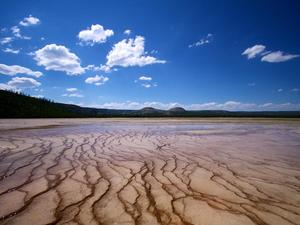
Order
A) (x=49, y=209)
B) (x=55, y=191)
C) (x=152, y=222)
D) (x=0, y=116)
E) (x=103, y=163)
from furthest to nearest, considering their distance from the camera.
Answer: (x=0, y=116), (x=103, y=163), (x=55, y=191), (x=49, y=209), (x=152, y=222)

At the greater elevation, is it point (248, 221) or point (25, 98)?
point (25, 98)

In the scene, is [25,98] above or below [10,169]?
above

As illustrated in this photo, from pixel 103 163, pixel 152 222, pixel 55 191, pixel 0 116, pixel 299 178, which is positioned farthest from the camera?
pixel 0 116

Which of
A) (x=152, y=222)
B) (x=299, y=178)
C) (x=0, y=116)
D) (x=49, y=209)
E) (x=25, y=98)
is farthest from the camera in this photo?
(x=25, y=98)

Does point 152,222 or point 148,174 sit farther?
point 148,174

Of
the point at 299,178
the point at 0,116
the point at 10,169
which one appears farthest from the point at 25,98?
the point at 299,178

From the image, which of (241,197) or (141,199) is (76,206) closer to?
(141,199)

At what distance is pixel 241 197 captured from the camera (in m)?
3.46

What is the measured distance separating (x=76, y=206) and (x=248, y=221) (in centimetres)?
200

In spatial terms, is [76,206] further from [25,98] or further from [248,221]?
[25,98]

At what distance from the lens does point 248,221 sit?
108 inches

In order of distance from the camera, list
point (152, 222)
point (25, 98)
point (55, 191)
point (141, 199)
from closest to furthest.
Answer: point (152, 222) → point (141, 199) → point (55, 191) → point (25, 98)

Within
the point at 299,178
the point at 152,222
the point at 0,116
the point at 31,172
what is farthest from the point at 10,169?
the point at 0,116

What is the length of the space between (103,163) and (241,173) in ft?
9.41
